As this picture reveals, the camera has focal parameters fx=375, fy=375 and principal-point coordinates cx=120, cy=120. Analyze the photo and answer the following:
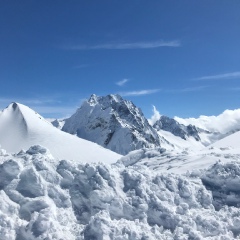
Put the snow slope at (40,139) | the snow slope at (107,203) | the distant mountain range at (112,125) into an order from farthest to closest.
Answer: the distant mountain range at (112,125), the snow slope at (40,139), the snow slope at (107,203)

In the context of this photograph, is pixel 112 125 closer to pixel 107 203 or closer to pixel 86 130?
pixel 86 130

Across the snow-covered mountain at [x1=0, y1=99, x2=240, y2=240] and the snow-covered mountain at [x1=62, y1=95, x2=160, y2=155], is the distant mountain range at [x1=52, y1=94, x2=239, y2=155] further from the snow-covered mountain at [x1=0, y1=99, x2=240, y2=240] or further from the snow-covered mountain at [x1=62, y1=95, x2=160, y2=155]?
the snow-covered mountain at [x1=0, y1=99, x2=240, y2=240]

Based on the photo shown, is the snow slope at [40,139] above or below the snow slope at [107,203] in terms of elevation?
above

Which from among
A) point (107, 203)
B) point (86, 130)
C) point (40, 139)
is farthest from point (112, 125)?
point (107, 203)

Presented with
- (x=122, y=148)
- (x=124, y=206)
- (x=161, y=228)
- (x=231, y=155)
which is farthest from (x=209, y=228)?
(x=122, y=148)

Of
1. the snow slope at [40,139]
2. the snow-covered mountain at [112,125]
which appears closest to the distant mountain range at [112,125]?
the snow-covered mountain at [112,125]

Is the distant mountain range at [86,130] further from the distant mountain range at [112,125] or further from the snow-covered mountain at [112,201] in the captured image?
the snow-covered mountain at [112,201]
